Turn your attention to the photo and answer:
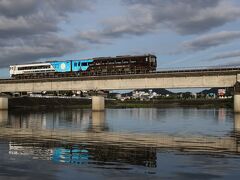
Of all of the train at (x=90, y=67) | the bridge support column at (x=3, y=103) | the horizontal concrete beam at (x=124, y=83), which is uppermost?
the train at (x=90, y=67)

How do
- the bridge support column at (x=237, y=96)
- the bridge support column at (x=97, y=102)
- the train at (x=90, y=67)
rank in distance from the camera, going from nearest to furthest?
the bridge support column at (x=237, y=96) < the train at (x=90, y=67) < the bridge support column at (x=97, y=102)

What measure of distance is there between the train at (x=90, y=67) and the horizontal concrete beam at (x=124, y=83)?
5.58 feet

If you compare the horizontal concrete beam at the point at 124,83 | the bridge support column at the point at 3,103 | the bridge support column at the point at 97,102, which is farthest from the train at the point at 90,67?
the bridge support column at the point at 3,103

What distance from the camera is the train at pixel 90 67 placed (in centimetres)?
7775

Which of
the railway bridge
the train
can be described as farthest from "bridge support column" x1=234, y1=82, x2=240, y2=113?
the train

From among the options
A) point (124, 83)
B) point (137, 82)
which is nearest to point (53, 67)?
point (124, 83)

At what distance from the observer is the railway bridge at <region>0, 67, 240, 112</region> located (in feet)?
225

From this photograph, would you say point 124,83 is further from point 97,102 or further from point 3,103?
point 3,103

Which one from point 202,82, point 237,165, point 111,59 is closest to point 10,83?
point 111,59

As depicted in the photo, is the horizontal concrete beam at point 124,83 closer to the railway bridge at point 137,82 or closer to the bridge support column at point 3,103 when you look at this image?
the railway bridge at point 137,82

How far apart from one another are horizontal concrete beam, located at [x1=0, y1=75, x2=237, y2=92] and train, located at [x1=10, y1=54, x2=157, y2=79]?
5.58 ft

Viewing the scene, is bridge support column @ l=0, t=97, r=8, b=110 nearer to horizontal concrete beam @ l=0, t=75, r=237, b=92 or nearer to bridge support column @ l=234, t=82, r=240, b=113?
horizontal concrete beam @ l=0, t=75, r=237, b=92

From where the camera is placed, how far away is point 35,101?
402 feet

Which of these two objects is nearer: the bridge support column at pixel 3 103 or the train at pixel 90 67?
the train at pixel 90 67
